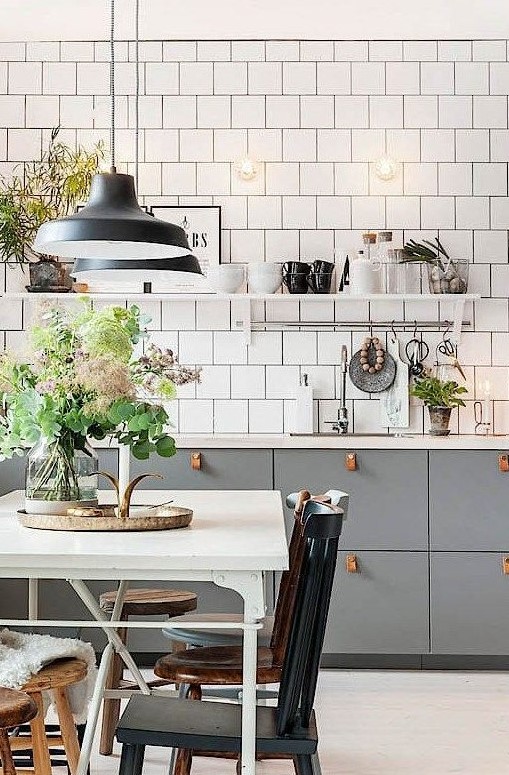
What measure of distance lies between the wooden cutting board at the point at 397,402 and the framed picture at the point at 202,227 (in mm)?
1020

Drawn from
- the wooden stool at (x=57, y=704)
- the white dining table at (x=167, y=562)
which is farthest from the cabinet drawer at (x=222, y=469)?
the white dining table at (x=167, y=562)

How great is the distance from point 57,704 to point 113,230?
1177 millimetres

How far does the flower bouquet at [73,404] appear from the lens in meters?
2.83

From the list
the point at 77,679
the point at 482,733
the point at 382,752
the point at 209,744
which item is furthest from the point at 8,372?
the point at 482,733

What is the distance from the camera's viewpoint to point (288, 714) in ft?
7.17

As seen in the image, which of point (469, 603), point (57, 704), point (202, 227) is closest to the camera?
point (57, 704)

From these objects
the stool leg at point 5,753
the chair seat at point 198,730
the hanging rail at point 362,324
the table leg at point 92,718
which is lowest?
the table leg at point 92,718

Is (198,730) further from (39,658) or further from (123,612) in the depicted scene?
(123,612)

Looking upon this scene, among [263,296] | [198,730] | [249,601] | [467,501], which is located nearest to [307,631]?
[249,601]

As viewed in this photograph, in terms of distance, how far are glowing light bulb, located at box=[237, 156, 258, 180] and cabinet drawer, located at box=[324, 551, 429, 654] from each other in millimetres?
1883

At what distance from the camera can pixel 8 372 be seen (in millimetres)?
2895

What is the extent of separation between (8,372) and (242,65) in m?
3.05

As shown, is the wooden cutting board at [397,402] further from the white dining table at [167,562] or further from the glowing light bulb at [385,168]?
the white dining table at [167,562]

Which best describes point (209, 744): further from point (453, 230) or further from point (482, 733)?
point (453, 230)
